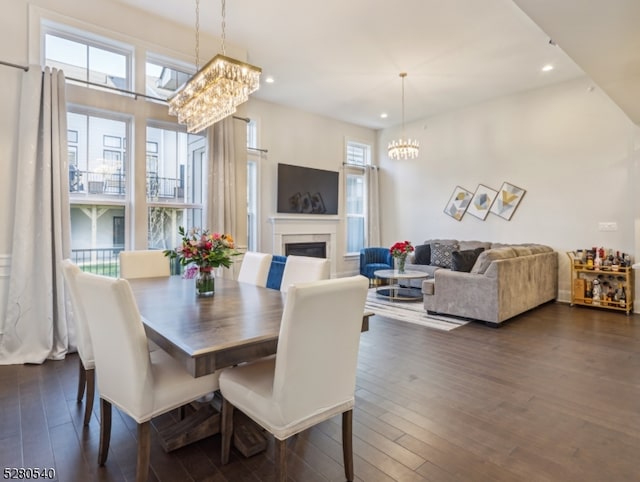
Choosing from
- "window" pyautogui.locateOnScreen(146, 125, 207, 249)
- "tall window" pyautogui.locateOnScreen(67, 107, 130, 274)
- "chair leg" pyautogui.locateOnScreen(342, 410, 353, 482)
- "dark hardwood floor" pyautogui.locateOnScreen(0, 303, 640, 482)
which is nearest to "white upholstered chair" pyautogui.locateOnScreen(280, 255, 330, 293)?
"dark hardwood floor" pyautogui.locateOnScreen(0, 303, 640, 482)

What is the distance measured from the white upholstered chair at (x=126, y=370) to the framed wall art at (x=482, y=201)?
6053 millimetres

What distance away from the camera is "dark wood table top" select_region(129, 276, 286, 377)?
144 centimetres

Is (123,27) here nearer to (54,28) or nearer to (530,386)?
(54,28)

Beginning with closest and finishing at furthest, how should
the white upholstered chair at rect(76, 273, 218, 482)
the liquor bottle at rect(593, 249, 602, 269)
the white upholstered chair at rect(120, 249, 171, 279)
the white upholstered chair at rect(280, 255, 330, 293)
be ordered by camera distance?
the white upholstered chair at rect(76, 273, 218, 482)
the white upholstered chair at rect(280, 255, 330, 293)
the white upholstered chair at rect(120, 249, 171, 279)
the liquor bottle at rect(593, 249, 602, 269)

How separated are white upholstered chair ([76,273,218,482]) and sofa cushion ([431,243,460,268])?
17.9 feet

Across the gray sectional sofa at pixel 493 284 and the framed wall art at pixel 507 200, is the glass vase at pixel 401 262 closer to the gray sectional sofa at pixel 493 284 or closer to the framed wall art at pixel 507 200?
the gray sectional sofa at pixel 493 284

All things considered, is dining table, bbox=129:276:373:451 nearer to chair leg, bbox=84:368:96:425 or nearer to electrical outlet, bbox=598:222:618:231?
chair leg, bbox=84:368:96:425

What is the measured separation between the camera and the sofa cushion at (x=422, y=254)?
22.5 ft

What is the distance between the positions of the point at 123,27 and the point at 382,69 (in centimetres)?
331

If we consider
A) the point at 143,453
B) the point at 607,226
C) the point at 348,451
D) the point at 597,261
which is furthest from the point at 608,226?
the point at 143,453

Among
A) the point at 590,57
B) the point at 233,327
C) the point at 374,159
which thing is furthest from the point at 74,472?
the point at 374,159

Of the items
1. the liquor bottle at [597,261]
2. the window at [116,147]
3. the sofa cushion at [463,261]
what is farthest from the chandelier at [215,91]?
the liquor bottle at [597,261]

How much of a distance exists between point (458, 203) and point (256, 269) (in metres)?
5.05

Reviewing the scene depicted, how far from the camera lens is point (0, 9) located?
315cm
